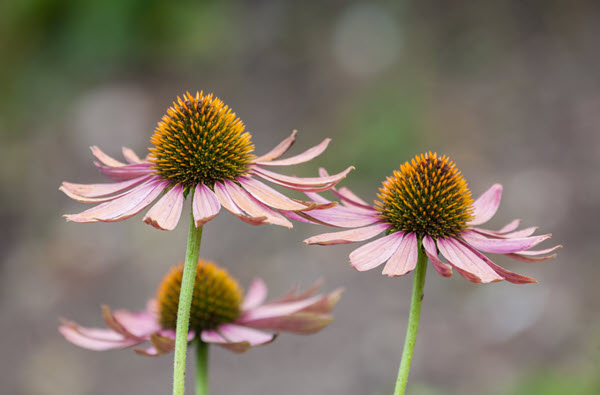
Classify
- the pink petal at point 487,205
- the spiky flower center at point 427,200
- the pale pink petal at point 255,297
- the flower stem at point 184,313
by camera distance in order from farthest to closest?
the pale pink petal at point 255,297
the pink petal at point 487,205
the spiky flower center at point 427,200
the flower stem at point 184,313

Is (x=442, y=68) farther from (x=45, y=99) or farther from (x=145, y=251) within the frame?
(x=45, y=99)

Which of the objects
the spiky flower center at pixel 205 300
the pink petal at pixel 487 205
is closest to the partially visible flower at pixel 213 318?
the spiky flower center at pixel 205 300

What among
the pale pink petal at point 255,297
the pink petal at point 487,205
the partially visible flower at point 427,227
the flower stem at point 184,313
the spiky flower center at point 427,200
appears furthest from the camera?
the pale pink petal at point 255,297

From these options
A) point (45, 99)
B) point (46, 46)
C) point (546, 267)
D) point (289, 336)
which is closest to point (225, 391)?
point (289, 336)

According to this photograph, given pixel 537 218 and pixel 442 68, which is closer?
pixel 537 218

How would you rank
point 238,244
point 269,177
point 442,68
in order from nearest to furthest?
point 269,177 < point 238,244 < point 442,68

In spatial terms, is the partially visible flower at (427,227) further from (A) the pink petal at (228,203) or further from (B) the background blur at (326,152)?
(B) the background blur at (326,152)

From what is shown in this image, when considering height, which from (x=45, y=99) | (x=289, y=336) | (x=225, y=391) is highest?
(x=45, y=99)
